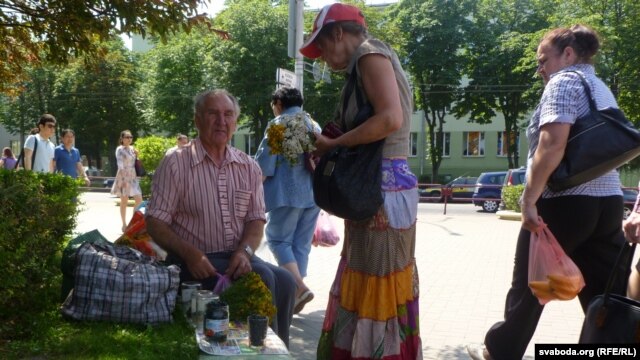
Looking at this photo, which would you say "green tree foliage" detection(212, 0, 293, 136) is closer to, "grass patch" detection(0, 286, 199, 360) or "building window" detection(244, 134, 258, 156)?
"building window" detection(244, 134, 258, 156)

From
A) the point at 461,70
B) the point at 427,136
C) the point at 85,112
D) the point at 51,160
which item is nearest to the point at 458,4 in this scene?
the point at 461,70

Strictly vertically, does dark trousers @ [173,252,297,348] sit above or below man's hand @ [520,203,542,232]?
below

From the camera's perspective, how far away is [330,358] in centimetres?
330

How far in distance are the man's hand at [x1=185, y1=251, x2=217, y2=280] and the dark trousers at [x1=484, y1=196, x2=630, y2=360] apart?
6.01ft

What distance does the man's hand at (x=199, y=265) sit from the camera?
3.77 metres

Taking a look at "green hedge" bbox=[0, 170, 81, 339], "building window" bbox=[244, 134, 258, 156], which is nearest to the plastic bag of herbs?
"green hedge" bbox=[0, 170, 81, 339]

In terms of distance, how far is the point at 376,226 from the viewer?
313cm

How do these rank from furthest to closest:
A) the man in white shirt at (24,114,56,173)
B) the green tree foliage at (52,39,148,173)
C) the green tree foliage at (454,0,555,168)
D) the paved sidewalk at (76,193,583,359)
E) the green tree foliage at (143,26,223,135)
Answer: the green tree foliage at (52,39,148,173) → the green tree foliage at (143,26,223,135) → the green tree foliage at (454,0,555,168) → the man in white shirt at (24,114,56,173) → the paved sidewalk at (76,193,583,359)

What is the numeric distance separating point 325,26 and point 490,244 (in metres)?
9.81

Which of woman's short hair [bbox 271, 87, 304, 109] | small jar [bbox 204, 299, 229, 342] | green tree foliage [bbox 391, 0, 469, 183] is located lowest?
small jar [bbox 204, 299, 229, 342]

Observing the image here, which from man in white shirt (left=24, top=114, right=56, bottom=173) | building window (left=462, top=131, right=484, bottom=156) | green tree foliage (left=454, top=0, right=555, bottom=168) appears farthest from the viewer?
building window (left=462, top=131, right=484, bottom=156)

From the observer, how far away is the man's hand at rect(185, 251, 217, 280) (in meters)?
3.77

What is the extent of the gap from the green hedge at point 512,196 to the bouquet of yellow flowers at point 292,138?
54.8 ft

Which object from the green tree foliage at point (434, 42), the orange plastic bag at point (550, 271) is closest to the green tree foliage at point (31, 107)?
the green tree foliage at point (434, 42)
